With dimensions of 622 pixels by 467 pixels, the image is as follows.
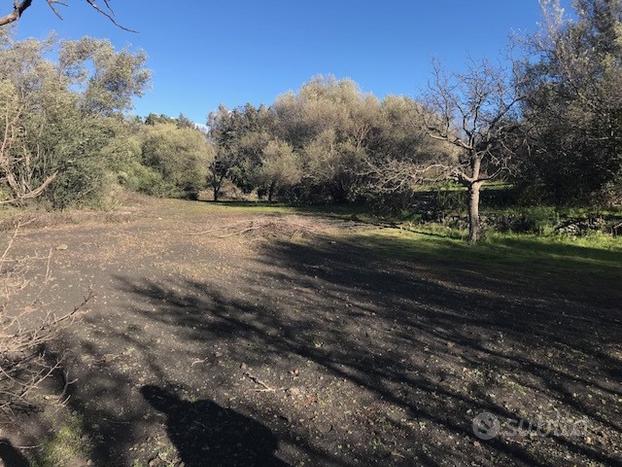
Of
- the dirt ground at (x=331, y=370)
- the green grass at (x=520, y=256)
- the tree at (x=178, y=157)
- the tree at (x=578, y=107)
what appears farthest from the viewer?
the tree at (x=178, y=157)

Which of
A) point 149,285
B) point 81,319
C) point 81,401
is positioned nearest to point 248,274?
point 149,285

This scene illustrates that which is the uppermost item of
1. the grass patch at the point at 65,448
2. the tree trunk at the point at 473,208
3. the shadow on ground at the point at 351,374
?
the tree trunk at the point at 473,208

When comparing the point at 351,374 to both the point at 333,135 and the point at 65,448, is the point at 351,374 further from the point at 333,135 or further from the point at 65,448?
the point at 333,135

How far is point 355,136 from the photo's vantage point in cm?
3362

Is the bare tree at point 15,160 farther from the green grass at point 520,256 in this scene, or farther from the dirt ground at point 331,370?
the green grass at point 520,256

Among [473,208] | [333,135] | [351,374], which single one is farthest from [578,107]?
[333,135]

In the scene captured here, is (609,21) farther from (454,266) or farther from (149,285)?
(149,285)

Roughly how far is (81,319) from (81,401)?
2.12m

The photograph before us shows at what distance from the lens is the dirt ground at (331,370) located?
359 centimetres

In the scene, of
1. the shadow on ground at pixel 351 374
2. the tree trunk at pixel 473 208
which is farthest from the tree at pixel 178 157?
the shadow on ground at pixel 351 374

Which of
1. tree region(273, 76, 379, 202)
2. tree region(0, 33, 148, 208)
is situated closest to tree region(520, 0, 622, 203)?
tree region(273, 76, 379, 202)

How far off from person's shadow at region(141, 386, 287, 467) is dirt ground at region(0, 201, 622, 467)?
0.6 inches

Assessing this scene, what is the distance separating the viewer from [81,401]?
4234mm

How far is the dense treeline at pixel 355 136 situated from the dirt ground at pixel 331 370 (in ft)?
6.76
